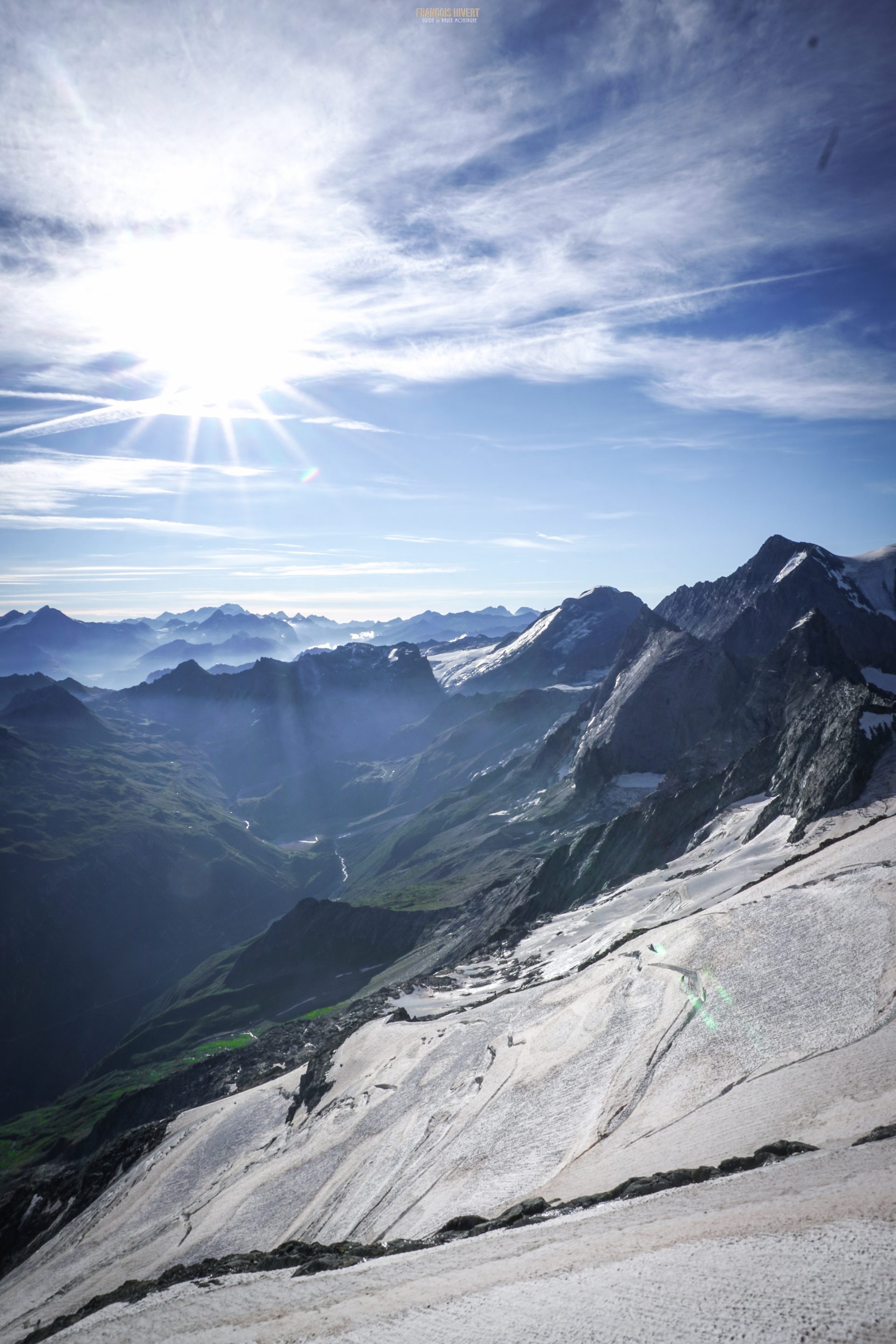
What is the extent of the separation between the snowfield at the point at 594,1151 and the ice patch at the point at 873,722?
468cm

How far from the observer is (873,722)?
185ft

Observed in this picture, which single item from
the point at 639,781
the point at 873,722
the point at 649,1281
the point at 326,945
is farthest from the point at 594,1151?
the point at 326,945

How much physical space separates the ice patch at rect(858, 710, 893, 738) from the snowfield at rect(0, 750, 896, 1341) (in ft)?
15.4

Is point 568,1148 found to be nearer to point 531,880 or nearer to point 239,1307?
point 239,1307

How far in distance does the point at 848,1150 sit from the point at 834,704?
2498 inches

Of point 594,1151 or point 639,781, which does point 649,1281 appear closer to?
point 594,1151

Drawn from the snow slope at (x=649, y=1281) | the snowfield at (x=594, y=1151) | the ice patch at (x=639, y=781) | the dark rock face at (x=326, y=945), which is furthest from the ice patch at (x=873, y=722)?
the dark rock face at (x=326, y=945)

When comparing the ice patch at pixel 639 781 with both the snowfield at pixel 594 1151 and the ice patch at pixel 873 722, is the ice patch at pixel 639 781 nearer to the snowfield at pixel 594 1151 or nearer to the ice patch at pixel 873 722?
the ice patch at pixel 873 722

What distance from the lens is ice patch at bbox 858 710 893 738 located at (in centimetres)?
5472

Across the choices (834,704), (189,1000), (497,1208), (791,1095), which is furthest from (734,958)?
(189,1000)

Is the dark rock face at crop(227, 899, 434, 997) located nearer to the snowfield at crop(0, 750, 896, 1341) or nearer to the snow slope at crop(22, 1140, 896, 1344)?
the snowfield at crop(0, 750, 896, 1341)

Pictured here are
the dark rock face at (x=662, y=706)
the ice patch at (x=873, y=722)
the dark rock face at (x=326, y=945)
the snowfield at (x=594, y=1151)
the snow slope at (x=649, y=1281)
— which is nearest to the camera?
the snow slope at (x=649, y=1281)

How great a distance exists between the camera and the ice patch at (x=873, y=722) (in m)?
54.7

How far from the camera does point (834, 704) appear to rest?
70000 mm
